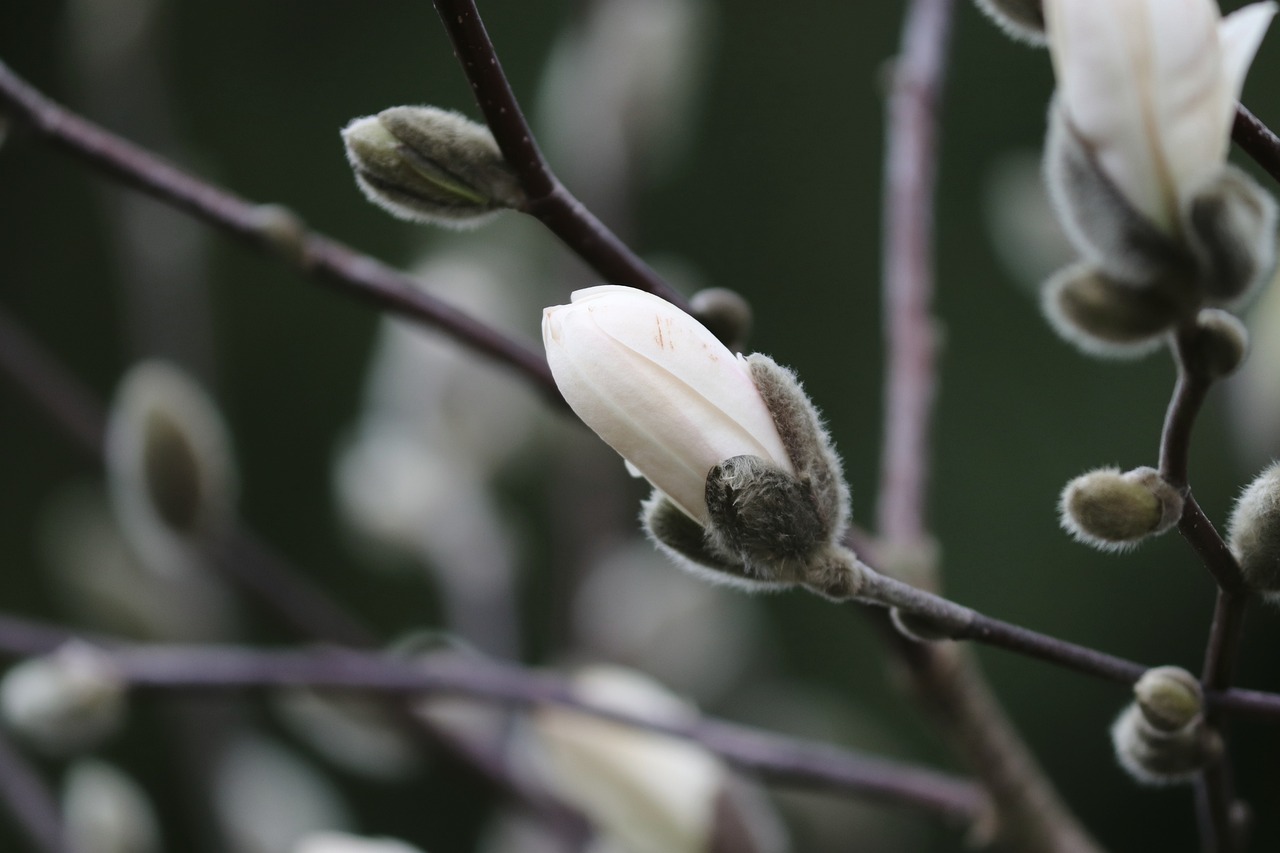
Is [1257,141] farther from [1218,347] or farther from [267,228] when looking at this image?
[267,228]

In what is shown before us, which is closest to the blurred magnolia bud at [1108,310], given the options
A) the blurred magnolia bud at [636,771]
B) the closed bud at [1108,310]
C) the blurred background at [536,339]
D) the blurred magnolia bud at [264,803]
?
the closed bud at [1108,310]

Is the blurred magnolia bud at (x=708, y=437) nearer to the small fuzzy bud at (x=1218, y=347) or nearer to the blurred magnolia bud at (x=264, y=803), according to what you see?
the small fuzzy bud at (x=1218, y=347)

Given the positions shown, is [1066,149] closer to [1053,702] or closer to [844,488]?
[844,488]

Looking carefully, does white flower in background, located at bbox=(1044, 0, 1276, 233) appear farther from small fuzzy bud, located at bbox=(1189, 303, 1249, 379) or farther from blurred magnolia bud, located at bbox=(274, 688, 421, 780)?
blurred magnolia bud, located at bbox=(274, 688, 421, 780)

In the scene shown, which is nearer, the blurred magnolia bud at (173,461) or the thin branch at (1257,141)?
the thin branch at (1257,141)

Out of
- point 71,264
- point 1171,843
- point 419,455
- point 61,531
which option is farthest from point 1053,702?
point 71,264

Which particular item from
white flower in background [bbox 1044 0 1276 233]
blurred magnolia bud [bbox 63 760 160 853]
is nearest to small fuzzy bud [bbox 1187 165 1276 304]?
white flower in background [bbox 1044 0 1276 233]

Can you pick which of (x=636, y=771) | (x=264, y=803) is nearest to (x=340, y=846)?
(x=636, y=771)
